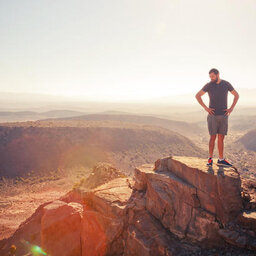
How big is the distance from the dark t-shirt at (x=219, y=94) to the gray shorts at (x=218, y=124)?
0.18m

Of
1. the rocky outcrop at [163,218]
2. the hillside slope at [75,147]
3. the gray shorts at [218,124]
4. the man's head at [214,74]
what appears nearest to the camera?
the rocky outcrop at [163,218]

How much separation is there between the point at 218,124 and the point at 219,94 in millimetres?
1116

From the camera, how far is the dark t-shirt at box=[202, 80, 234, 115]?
275 inches

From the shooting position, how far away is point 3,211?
1948cm

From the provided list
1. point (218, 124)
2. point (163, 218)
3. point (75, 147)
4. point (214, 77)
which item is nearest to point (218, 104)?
→ point (218, 124)

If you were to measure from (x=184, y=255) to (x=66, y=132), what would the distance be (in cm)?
4177

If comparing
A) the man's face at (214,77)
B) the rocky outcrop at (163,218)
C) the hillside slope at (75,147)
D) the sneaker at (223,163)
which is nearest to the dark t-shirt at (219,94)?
the man's face at (214,77)

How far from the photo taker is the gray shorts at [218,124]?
710cm

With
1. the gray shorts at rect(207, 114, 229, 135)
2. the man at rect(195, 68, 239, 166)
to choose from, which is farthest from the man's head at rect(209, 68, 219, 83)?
the gray shorts at rect(207, 114, 229, 135)

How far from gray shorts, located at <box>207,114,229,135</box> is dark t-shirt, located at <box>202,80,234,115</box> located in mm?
180

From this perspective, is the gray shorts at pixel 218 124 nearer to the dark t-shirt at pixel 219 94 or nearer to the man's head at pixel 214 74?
the dark t-shirt at pixel 219 94

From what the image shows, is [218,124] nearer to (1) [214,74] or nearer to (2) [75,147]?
(1) [214,74]

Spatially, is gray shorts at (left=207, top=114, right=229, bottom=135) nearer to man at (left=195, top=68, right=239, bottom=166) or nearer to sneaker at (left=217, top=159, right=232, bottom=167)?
man at (left=195, top=68, right=239, bottom=166)

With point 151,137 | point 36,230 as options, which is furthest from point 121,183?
point 151,137
